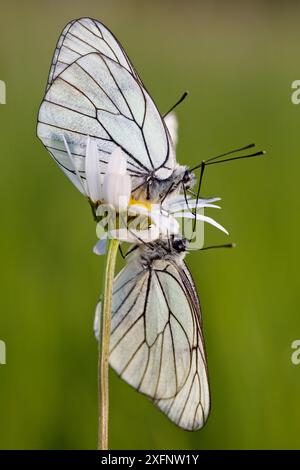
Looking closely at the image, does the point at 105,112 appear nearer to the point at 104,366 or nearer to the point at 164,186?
the point at 164,186

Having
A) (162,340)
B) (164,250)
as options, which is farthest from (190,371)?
(164,250)

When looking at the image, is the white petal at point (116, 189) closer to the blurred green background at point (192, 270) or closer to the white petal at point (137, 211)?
the white petal at point (137, 211)

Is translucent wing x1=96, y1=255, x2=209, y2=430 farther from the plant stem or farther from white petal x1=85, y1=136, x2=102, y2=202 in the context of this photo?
the plant stem

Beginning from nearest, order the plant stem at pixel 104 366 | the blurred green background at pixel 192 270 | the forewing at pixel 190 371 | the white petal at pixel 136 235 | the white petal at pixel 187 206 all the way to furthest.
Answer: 1. the plant stem at pixel 104 366
2. the white petal at pixel 136 235
3. the white petal at pixel 187 206
4. the forewing at pixel 190 371
5. the blurred green background at pixel 192 270

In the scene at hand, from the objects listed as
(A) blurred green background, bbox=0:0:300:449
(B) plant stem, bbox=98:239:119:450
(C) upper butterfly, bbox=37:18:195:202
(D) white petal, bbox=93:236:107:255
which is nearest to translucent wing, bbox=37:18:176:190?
(C) upper butterfly, bbox=37:18:195:202

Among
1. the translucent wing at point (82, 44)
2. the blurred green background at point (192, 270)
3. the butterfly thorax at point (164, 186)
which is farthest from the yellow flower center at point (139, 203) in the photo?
the blurred green background at point (192, 270)

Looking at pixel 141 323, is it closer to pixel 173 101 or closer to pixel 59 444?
pixel 59 444

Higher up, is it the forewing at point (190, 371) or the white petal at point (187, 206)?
the white petal at point (187, 206)
